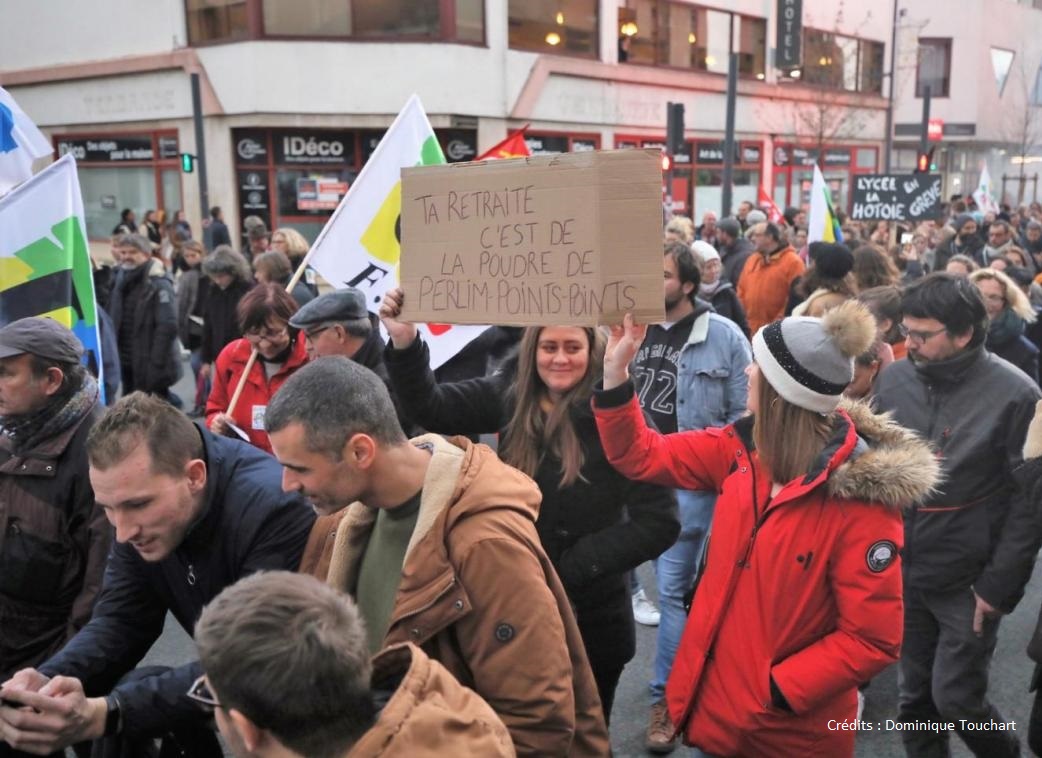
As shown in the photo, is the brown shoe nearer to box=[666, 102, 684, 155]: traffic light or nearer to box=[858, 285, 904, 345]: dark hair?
box=[858, 285, 904, 345]: dark hair

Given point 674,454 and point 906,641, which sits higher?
point 674,454

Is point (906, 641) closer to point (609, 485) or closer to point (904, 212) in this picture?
point (609, 485)

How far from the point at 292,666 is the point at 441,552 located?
1.72ft

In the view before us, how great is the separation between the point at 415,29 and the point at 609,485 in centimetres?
1791

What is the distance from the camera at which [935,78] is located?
128 feet

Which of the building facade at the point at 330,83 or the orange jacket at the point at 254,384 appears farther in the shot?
the building facade at the point at 330,83

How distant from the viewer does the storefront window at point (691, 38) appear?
2353 centimetres

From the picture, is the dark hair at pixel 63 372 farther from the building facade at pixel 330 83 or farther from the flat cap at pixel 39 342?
the building facade at pixel 330 83

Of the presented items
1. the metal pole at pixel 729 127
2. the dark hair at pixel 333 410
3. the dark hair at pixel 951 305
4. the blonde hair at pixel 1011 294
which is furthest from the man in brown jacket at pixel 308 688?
the metal pole at pixel 729 127

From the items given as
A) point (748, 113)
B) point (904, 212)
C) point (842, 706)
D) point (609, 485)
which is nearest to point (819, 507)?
point (842, 706)

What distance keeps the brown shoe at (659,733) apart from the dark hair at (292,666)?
2707 millimetres

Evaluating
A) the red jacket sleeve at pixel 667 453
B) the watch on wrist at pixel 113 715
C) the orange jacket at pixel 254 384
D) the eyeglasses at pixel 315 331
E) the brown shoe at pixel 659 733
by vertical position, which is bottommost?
the brown shoe at pixel 659 733

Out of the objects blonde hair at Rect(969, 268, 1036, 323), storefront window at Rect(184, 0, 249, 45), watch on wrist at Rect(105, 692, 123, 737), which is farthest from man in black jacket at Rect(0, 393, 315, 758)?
storefront window at Rect(184, 0, 249, 45)

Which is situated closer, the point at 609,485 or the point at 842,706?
the point at 842,706
